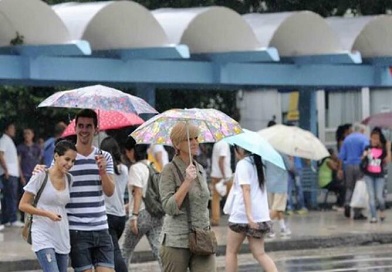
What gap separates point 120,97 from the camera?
10.5m

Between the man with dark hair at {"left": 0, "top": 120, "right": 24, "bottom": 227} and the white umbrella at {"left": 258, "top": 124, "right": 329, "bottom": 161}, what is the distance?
4.09 metres

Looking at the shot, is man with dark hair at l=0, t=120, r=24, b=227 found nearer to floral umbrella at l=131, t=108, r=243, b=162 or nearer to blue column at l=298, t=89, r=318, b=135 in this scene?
blue column at l=298, t=89, r=318, b=135

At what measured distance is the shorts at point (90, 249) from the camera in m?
9.96

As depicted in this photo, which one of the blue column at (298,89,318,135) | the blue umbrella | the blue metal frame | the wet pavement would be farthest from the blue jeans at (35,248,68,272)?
the blue column at (298,89,318,135)

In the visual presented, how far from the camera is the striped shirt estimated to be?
998cm

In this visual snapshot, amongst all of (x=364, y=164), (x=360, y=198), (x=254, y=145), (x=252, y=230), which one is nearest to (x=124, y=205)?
(x=252, y=230)

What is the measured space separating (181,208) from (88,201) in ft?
3.16

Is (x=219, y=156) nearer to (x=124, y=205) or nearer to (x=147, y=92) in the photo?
(x=147, y=92)

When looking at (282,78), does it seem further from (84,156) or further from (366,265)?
(84,156)

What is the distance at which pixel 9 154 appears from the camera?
20.8m

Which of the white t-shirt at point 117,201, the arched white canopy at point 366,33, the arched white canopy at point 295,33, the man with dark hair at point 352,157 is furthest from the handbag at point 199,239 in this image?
the arched white canopy at point 366,33

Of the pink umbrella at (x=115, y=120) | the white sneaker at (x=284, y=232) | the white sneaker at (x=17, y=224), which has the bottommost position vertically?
the white sneaker at (x=284, y=232)

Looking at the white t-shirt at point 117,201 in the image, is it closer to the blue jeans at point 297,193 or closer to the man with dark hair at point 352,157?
the blue jeans at point 297,193

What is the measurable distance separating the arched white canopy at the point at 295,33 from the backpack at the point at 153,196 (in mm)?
11276
